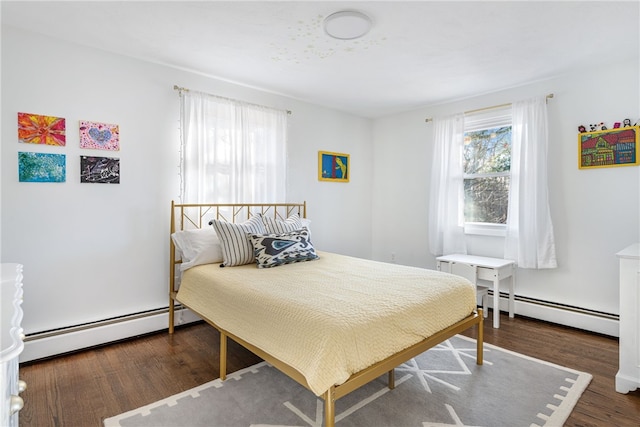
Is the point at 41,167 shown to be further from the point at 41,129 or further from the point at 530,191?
the point at 530,191


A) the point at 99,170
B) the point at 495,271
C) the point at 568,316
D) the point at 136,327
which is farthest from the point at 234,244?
the point at 568,316

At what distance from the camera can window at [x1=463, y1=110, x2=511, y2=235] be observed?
386cm

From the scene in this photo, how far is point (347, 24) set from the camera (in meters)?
2.37

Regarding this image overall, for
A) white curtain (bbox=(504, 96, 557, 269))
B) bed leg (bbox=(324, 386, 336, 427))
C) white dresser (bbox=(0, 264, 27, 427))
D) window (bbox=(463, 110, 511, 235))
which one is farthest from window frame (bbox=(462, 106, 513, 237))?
white dresser (bbox=(0, 264, 27, 427))

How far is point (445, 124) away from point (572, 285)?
221 centimetres

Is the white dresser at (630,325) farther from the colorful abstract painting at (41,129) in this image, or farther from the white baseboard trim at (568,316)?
the colorful abstract painting at (41,129)

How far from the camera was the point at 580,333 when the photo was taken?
3186 mm

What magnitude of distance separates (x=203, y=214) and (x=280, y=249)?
3.25ft

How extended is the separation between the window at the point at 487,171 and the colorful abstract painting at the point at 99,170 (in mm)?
3757

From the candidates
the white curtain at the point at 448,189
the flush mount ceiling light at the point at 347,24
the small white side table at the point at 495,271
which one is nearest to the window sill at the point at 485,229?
the white curtain at the point at 448,189

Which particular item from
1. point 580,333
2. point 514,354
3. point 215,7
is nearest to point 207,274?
point 215,7

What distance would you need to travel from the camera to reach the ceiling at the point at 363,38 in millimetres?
2213

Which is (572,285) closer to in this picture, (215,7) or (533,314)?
(533,314)

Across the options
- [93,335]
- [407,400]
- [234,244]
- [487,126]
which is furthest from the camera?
[487,126]
